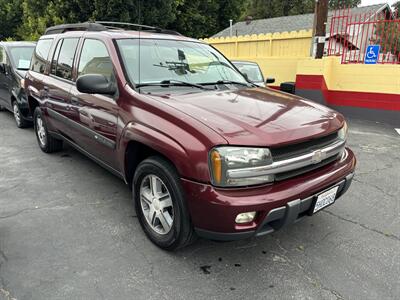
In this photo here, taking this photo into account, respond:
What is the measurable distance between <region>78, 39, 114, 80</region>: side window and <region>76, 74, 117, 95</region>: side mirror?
0.55ft

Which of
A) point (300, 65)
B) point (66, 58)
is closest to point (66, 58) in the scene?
point (66, 58)

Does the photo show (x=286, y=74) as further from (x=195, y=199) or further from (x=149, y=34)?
(x=195, y=199)

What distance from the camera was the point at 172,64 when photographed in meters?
3.53

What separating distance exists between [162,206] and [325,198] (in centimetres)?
130

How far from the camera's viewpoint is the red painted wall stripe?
758 cm

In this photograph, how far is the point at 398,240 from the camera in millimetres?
3111

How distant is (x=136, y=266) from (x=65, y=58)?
9.47 feet

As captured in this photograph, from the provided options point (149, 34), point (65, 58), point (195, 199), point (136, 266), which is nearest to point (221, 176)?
point (195, 199)

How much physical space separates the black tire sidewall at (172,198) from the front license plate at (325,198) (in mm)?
1004

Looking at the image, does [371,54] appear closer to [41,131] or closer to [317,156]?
[317,156]

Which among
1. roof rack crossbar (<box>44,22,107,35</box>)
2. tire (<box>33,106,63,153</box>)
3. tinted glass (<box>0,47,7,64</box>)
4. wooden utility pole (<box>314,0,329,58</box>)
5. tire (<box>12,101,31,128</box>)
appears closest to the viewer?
roof rack crossbar (<box>44,22,107,35</box>)

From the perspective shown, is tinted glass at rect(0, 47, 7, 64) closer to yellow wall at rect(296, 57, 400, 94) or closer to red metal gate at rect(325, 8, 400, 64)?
yellow wall at rect(296, 57, 400, 94)

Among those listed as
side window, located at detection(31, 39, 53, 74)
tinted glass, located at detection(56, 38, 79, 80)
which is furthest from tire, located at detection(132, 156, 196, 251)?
side window, located at detection(31, 39, 53, 74)

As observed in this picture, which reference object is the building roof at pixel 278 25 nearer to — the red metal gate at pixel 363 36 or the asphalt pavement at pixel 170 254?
the red metal gate at pixel 363 36
